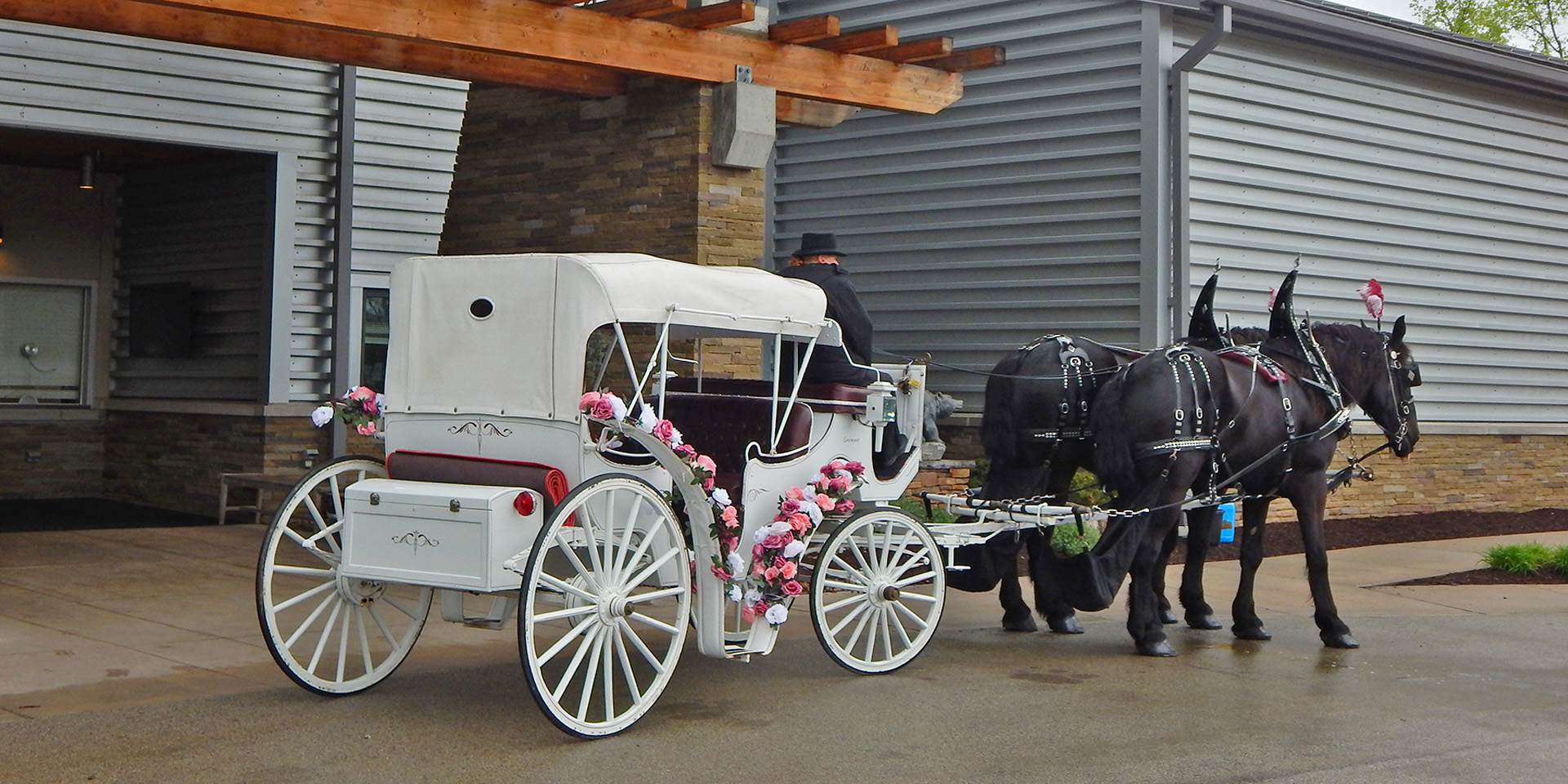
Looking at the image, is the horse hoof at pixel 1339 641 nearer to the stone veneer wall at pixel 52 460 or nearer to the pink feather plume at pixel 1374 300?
the pink feather plume at pixel 1374 300

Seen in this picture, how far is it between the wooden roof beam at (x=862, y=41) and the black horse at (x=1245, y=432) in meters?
3.41

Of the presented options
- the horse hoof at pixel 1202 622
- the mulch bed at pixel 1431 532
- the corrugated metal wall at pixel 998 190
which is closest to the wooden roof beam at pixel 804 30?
the corrugated metal wall at pixel 998 190

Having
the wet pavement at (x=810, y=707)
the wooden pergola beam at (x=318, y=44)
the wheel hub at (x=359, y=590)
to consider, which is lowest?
the wet pavement at (x=810, y=707)

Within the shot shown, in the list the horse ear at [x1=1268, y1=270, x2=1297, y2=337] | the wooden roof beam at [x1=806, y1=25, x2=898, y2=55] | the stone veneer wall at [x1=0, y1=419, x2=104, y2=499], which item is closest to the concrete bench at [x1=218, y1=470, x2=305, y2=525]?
the stone veneer wall at [x1=0, y1=419, x2=104, y2=499]

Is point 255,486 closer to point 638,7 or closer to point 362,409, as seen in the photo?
point 638,7

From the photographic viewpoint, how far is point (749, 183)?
11.9 meters

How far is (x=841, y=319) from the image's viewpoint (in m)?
8.77

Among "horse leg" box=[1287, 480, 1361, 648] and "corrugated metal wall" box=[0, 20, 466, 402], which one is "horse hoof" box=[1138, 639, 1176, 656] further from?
"corrugated metal wall" box=[0, 20, 466, 402]

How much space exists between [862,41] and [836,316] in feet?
11.9

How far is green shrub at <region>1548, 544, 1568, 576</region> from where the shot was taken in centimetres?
1245

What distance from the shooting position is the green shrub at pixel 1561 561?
40.9 ft

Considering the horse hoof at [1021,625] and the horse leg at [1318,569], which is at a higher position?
the horse leg at [1318,569]

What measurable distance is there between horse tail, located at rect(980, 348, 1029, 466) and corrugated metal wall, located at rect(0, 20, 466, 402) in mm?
6078

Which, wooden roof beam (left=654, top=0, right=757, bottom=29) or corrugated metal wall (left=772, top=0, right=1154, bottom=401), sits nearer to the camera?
wooden roof beam (left=654, top=0, right=757, bottom=29)
